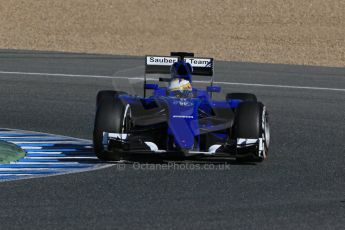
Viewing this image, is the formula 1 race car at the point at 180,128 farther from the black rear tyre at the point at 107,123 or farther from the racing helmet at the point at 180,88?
the racing helmet at the point at 180,88

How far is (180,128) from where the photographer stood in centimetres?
1297

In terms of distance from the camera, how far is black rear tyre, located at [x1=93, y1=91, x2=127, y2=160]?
1283 centimetres

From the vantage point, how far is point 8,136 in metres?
15.2

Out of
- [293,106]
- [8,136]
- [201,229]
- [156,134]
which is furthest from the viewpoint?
[293,106]

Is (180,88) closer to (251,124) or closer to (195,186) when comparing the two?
(251,124)

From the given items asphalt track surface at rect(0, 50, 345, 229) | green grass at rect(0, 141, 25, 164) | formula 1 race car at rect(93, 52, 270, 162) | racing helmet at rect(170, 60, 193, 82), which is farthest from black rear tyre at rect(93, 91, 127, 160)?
racing helmet at rect(170, 60, 193, 82)

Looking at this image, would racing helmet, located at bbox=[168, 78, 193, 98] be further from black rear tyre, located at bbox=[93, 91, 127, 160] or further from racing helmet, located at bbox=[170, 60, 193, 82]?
black rear tyre, located at bbox=[93, 91, 127, 160]

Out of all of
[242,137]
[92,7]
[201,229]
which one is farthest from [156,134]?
[92,7]

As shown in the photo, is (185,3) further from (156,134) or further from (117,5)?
(156,134)

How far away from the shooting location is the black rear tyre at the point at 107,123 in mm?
12828

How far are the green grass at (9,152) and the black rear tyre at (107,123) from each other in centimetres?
99

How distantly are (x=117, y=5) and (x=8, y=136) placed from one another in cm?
2206

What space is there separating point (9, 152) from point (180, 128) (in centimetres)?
205

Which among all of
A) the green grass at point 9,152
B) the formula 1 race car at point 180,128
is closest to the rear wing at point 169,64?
the formula 1 race car at point 180,128
